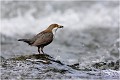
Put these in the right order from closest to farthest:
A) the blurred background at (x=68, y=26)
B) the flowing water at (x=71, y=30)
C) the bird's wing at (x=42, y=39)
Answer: the bird's wing at (x=42, y=39) < the flowing water at (x=71, y=30) < the blurred background at (x=68, y=26)

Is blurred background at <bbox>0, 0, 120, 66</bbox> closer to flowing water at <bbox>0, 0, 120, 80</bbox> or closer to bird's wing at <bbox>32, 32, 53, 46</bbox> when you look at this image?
flowing water at <bbox>0, 0, 120, 80</bbox>

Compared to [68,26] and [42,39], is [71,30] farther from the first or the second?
[42,39]

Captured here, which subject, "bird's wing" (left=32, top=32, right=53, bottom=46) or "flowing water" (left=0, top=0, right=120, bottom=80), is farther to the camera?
"flowing water" (left=0, top=0, right=120, bottom=80)

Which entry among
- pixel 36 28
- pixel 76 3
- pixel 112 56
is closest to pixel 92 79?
pixel 112 56

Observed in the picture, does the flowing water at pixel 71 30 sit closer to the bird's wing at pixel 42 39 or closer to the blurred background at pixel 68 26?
the blurred background at pixel 68 26

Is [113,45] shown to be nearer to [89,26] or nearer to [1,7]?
[89,26]

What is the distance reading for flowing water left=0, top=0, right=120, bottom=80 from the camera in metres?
12.8

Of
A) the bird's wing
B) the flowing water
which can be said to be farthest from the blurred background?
the bird's wing

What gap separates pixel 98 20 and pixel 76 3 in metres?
1.72

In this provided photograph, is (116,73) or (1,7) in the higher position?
(1,7)

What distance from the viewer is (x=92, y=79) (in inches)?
325

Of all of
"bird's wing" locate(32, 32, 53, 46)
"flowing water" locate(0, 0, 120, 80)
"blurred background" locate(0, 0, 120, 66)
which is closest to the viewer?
"bird's wing" locate(32, 32, 53, 46)

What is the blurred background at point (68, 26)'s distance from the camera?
13.9 meters

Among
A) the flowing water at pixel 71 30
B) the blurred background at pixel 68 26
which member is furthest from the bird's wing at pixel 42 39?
the blurred background at pixel 68 26
